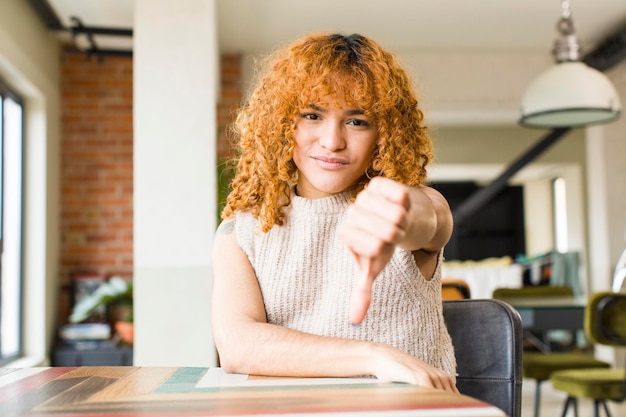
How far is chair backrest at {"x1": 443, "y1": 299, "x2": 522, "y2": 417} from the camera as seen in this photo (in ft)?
4.44

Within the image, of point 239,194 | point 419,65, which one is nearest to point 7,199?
point 419,65

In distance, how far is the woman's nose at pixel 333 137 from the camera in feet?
4.23

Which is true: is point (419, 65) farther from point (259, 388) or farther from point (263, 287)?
point (259, 388)

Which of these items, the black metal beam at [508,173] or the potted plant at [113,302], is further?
the black metal beam at [508,173]

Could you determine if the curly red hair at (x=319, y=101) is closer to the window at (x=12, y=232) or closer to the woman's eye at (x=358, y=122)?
the woman's eye at (x=358, y=122)

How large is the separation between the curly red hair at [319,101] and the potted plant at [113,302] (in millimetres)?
3874

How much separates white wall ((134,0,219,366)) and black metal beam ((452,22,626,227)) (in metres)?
3.42

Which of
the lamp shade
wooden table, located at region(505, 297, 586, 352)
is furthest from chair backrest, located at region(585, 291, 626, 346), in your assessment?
the lamp shade

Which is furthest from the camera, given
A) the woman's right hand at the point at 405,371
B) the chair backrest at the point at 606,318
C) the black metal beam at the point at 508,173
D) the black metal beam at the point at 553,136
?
the black metal beam at the point at 508,173

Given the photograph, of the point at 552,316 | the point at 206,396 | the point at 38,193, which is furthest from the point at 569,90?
the point at 38,193

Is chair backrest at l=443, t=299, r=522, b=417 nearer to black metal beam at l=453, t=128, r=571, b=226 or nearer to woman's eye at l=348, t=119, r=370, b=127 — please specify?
woman's eye at l=348, t=119, r=370, b=127

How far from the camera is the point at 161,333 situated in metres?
3.72

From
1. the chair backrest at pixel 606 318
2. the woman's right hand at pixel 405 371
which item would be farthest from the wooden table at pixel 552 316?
the woman's right hand at pixel 405 371

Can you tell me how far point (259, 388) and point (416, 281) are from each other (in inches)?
18.0
